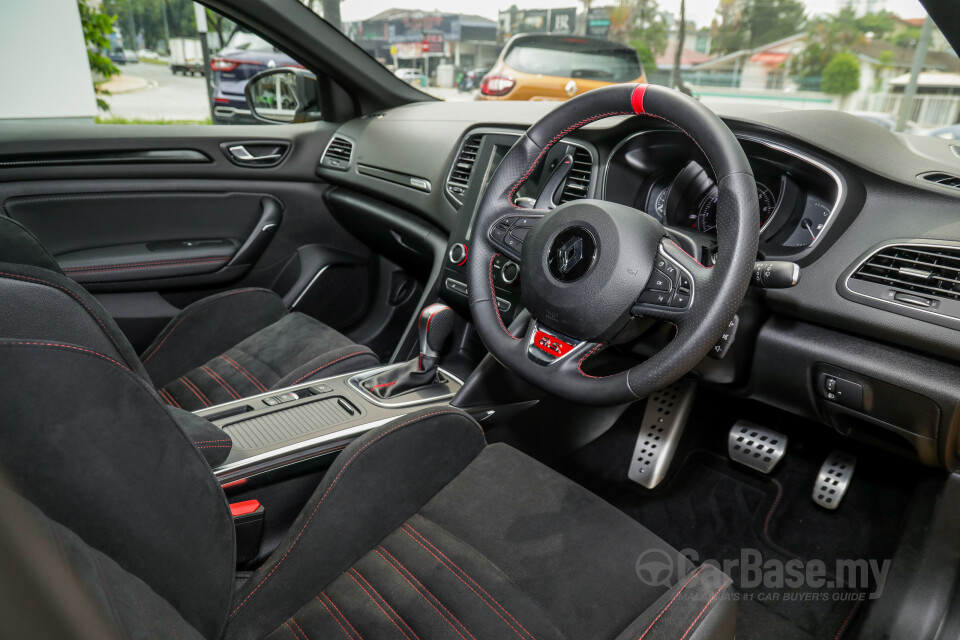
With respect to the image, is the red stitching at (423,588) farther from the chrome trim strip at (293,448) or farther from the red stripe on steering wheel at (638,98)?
the red stripe on steering wheel at (638,98)

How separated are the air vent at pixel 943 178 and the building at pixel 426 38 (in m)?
1.78

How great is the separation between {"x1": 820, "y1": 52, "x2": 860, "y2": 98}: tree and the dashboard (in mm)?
224


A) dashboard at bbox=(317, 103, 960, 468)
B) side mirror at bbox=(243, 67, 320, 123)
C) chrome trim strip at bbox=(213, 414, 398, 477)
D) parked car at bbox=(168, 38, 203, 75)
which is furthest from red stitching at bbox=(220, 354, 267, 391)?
parked car at bbox=(168, 38, 203, 75)

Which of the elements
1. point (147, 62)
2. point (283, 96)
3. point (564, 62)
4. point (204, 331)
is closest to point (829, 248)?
point (204, 331)

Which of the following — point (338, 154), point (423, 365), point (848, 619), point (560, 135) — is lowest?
point (848, 619)

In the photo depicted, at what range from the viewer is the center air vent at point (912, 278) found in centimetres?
108

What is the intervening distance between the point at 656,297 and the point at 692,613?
18.0 inches

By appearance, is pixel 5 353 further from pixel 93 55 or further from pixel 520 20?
pixel 93 55

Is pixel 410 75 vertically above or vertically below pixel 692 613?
above

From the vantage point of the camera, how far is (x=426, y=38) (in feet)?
9.64

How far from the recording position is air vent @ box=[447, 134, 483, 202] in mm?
1945

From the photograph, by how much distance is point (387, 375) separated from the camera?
5.31 feet

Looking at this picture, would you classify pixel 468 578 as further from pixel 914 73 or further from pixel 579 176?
pixel 914 73

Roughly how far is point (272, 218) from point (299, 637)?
5.92 ft
